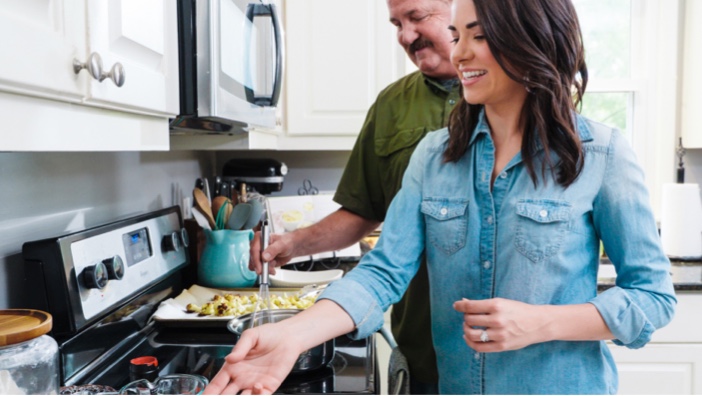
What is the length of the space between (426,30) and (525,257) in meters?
0.67

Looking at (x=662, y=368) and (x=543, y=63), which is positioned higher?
(x=543, y=63)

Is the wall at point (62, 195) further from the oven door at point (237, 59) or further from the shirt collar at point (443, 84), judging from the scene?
the shirt collar at point (443, 84)

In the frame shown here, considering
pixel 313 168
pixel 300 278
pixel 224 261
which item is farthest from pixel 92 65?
pixel 313 168

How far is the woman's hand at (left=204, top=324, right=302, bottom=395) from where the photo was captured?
68 cm

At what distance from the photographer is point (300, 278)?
6.18 ft

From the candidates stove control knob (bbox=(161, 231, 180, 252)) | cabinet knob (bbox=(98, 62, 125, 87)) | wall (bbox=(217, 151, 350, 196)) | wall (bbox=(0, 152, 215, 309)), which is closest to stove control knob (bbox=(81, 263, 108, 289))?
wall (bbox=(0, 152, 215, 309))

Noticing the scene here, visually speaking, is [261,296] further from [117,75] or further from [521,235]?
[117,75]

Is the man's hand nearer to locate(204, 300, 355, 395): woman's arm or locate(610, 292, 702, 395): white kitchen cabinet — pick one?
locate(204, 300, 355, 395): woman's arm

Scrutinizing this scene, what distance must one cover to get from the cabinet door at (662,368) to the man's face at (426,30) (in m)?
1.15

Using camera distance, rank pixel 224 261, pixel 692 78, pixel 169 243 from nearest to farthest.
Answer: pixel 169 243 → pixel 224 261 → pixel 692 78

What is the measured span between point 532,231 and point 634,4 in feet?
7.01

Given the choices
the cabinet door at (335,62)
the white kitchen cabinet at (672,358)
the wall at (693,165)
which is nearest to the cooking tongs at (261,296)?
the cabinet door at (335,62)

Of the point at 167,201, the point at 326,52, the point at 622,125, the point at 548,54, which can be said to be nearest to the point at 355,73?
the point at 326,52

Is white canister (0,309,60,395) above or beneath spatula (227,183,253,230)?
beneath
